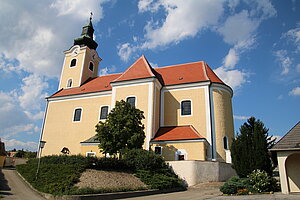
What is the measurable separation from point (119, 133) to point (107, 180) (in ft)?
15.0

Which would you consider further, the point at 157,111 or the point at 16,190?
the point at 157,111

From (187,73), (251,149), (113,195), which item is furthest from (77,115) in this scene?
(251,149)

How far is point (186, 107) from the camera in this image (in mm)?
24109

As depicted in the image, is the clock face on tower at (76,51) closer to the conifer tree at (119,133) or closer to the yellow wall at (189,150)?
the conifer tree at (119,133)

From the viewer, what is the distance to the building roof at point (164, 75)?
2462 cm

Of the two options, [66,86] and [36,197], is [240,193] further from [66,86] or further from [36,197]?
[66,86]

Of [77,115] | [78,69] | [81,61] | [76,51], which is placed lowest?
[77,115]

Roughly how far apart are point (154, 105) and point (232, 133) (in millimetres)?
8593

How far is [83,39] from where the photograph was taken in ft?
112

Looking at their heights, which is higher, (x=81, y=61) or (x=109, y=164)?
(x=81, y=61)

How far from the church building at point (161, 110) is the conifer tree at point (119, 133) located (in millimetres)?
3870

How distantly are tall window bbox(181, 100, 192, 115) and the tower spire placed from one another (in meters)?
18.6

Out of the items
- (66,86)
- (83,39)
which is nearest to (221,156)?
(66,86)

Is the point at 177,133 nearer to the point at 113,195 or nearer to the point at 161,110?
the point at 161,110
